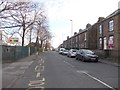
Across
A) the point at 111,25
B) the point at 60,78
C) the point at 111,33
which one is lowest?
the point at 60,78

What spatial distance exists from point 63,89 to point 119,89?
2321mm

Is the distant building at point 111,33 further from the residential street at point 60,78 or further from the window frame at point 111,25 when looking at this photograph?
the residential street at point 60,78

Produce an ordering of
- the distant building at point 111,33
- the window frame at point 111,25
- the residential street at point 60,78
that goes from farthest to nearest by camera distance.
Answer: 1. the window frame at point 111,25
2. the distant building at point 111,33
3. the residential street at point 60,78

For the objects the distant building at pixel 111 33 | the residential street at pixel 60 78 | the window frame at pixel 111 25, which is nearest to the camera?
the residential street at pixel 60 78

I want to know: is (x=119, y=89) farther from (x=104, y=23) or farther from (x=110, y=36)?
(x=104, y=23)

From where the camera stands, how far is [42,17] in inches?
2077

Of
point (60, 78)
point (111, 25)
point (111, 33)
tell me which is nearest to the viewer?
point (60, 78)

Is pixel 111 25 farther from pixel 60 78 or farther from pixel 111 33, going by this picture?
pixel 60 78

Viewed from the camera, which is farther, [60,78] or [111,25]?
[111,25]

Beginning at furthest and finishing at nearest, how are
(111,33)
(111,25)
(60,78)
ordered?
(111,25) → (111,33) → (60,78)

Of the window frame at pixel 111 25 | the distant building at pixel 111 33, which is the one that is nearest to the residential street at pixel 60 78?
the distant building at pixel 111 33

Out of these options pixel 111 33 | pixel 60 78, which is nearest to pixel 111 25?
pixel 111 33

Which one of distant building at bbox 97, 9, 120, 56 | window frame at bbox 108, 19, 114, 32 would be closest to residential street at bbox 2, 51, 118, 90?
distant building at bbox 97, 9, 120, 56

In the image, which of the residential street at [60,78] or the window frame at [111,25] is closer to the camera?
the residential street at [60,78]
